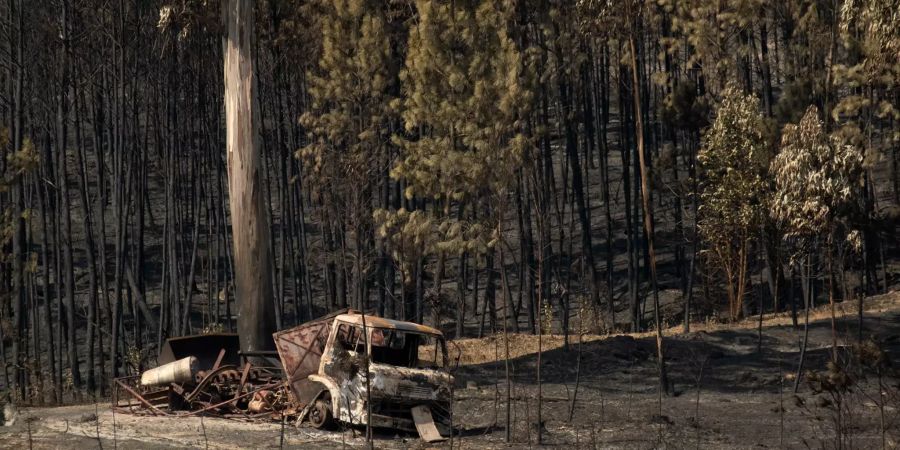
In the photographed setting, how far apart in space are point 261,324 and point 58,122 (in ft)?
A: 34.1

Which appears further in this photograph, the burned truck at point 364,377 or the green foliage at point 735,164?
the green foliage at point 735,164

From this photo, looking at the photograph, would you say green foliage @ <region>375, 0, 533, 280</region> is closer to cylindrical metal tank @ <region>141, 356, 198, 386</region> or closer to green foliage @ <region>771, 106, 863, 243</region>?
green foliage @ <region>771, 106, 863, 243</region>

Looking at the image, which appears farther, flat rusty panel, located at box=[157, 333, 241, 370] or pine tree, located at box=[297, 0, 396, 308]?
pine tree, located at box=[297, 0, 396, 308]

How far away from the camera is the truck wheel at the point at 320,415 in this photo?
16.1 metres

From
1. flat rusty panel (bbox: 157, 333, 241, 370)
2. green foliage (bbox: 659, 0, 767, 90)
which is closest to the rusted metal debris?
flat rusty panel (bbox: 157, 333, 241, 370)

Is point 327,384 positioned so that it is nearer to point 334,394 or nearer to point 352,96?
point 334,394

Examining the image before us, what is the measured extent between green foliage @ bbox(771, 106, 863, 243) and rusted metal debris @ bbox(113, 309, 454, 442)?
25.8 feet

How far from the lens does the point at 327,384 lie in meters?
16.1

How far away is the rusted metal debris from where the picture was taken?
15.9 meters

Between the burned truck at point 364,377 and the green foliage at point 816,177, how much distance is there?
7.89 m

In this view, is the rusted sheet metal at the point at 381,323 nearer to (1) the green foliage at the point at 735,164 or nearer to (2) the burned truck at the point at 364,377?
(2) the burned truck at the point at 364,377

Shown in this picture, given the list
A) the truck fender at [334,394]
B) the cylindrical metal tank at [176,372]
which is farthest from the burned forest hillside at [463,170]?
the cylindrical metal tank at [176,372]

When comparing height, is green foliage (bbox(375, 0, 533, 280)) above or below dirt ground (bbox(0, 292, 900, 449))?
above

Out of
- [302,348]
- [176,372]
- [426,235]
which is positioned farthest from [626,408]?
[426,235]
